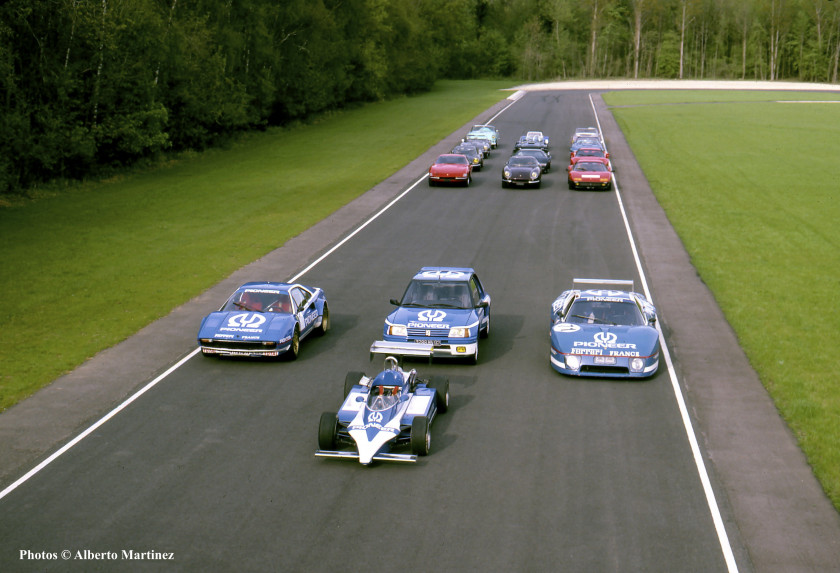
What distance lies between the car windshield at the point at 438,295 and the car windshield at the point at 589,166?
85.1 ft

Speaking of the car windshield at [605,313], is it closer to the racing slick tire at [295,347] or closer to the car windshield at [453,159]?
the racing slick tire at [295,347]

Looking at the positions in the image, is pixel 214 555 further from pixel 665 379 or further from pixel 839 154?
pixel 839 154

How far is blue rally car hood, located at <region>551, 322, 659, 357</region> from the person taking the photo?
17.5 metres

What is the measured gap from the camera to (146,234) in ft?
109

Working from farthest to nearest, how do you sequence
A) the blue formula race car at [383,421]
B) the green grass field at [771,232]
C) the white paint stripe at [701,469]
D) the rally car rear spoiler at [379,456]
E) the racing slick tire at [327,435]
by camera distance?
the green grass field at [771,232]
the racing slick tire at [327,435]
the blue formula race car at [383,421]
the rally car rear spoiler at [379,456]
the white paint stripe at [701,469]

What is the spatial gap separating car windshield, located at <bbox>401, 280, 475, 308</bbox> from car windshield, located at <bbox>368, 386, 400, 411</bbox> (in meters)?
5.17

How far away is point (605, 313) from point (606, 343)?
1.44m

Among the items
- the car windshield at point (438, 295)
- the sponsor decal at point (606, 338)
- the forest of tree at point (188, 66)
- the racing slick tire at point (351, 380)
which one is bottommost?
the racing slick tire at point (351, 380)

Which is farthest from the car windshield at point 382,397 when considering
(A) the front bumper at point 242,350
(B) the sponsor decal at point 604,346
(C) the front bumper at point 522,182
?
(C) the front bumper at point 522,182

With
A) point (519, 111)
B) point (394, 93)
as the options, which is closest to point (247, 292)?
point (519, 111)

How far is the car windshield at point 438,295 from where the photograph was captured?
19641 millimetres

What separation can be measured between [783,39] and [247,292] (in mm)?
174158

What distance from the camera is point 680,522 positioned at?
11.7 metres

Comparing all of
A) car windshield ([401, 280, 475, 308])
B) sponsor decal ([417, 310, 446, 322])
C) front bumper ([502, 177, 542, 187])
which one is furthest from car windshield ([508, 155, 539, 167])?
sponsor decal ([417, 310, 446, 322])
